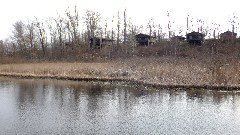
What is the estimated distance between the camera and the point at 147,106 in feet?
48.8

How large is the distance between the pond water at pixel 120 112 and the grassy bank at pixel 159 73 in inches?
72.8

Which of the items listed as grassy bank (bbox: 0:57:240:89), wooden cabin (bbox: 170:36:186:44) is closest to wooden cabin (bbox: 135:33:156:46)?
wooden cabin (bbox: 170:36:186:44)

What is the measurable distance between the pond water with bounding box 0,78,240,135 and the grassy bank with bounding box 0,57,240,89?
1850 mm

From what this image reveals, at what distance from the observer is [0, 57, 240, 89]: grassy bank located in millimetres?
20922

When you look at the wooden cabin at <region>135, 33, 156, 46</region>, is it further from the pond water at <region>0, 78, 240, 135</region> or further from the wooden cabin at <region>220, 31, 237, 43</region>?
the pond water at <region>0, 78, 240, 135</region>

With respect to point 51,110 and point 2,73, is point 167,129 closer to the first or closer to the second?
point 51,110

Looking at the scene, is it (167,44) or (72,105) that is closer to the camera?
(72,105)

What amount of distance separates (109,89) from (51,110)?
7.45m

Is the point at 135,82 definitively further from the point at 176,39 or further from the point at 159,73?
the point at 176,39

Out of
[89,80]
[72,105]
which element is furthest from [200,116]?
[89,80]

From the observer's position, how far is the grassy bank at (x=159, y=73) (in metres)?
20.9

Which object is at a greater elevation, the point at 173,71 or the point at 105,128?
the point at 173,71

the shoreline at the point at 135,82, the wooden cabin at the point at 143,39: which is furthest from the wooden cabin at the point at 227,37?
the shoreline at the point at 135,82

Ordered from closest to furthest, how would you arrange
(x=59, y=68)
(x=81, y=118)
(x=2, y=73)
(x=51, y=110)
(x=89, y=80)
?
(x=81, y=118)
(x=51, y=110)
(x=89, y=80)
(x=59, y=68)
(x=2, y=73)
